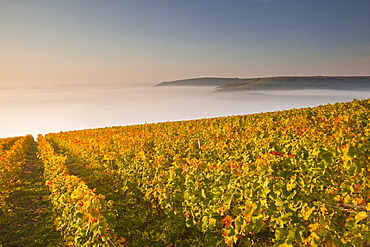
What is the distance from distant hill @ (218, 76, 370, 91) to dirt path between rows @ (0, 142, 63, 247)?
162 metres

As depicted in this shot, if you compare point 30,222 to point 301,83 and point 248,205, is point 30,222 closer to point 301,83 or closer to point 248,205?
point 248,205

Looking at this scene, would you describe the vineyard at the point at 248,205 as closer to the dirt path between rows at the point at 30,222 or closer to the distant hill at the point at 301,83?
the dirt path between rows at the point at 30,222

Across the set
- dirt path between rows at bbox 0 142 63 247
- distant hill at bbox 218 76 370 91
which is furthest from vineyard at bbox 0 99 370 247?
distant hill at bbox 218 76 370 91

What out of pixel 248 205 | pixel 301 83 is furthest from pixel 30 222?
pixel 301 83

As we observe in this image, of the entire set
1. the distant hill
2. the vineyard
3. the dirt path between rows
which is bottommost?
the dirt path between rows

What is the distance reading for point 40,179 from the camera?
1506cm

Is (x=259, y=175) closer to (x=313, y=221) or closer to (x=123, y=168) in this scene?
(x=313, y=221)

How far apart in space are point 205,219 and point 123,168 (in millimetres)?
6287

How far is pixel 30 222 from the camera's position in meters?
8.95

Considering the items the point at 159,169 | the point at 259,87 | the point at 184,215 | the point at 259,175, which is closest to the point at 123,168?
the point at 159,169

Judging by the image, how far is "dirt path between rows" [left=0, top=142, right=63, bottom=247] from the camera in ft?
24.8

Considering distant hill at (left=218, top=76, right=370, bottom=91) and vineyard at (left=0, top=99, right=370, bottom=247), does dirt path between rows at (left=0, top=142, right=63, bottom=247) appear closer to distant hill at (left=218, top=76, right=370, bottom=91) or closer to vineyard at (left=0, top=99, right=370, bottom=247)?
vineyard at (left=0, top=99, right=370, bottom=247)

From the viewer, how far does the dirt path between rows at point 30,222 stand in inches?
297

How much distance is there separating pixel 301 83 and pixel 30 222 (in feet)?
573
